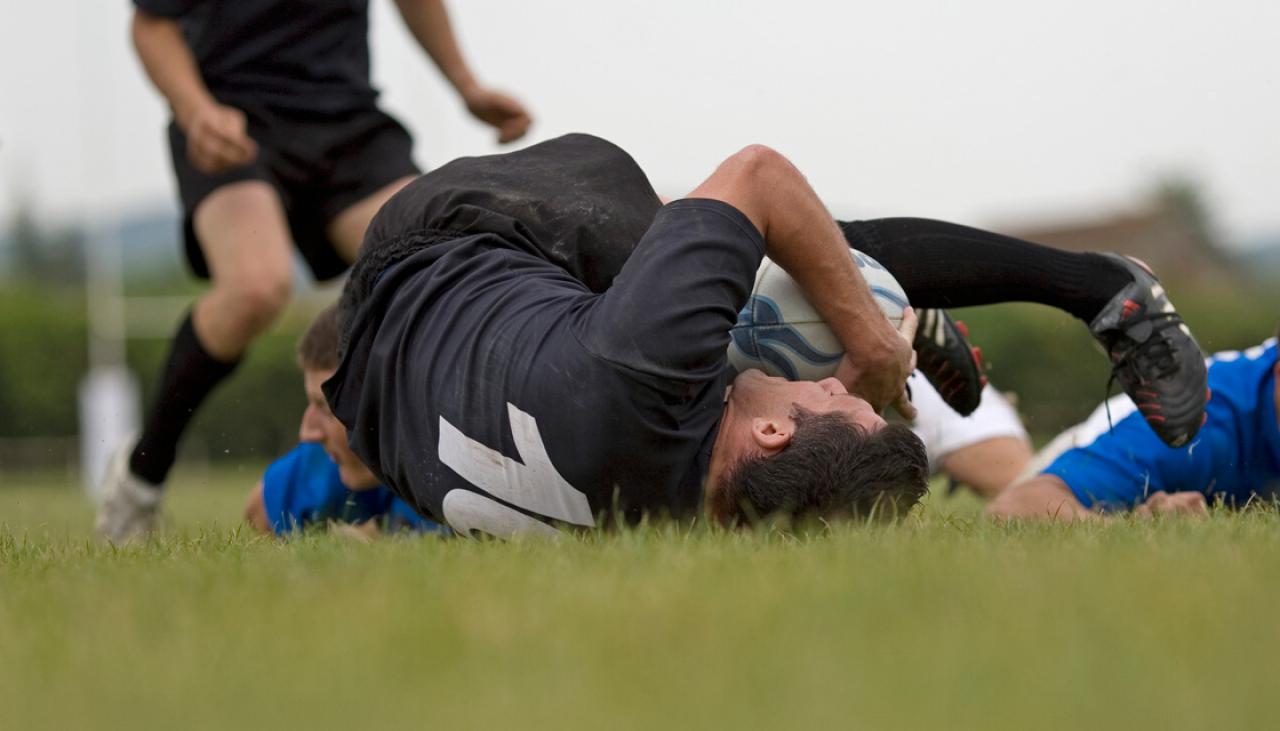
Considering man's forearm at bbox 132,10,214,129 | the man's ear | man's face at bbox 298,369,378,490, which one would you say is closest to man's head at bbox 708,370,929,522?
the man's ear

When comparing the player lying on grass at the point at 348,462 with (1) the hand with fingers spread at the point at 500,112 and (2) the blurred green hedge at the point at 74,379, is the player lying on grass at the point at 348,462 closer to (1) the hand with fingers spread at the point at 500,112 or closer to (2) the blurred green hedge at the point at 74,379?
(1) the hand with fingers spread at the point at 500,112

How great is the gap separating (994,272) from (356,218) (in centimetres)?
239

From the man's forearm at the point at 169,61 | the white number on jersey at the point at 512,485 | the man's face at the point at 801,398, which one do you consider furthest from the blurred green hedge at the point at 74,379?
the man's face at the point at 801,398

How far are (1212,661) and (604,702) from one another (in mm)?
707

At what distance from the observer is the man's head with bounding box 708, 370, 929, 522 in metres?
2.96

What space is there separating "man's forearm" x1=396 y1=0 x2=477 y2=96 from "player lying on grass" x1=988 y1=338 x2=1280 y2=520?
2.55 meters

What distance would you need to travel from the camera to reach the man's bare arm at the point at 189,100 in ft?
15.1

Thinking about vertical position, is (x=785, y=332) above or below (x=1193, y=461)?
above

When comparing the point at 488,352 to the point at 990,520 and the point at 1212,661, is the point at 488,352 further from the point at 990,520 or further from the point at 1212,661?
the point at 1212,661

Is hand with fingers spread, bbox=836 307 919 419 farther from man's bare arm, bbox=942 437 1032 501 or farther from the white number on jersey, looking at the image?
man's bare arm, bbox=942 437 1032 501

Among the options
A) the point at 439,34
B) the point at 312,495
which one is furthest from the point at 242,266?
the point at 439,34

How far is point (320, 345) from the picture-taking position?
460 cm

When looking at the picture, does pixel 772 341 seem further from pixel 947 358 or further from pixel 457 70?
pixel 457 70

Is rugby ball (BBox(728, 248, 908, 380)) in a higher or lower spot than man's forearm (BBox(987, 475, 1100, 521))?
higher
